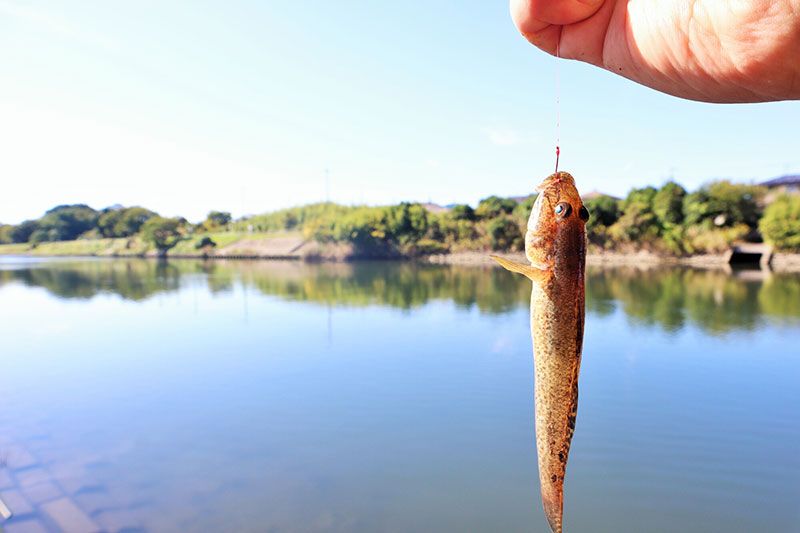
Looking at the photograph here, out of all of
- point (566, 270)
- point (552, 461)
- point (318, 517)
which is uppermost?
point (566, 270)

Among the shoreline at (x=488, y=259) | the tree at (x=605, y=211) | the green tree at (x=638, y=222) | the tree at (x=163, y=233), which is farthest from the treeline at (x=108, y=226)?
the green tree at (x=638, y=222)

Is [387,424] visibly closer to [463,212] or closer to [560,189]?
[560,189]

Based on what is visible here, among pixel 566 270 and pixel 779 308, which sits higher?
pixel 566 270

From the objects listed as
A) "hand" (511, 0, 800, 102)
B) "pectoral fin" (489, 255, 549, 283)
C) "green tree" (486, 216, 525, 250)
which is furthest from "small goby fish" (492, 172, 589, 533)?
"green tree" (486, 216, 525, 250)

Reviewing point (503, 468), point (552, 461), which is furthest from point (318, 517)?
point (552, 461)

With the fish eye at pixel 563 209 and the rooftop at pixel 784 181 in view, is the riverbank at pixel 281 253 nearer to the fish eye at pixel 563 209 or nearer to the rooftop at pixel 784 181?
the rooftop at pixel 784 181

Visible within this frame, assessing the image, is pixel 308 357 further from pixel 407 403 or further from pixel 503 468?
pixel 503 468
